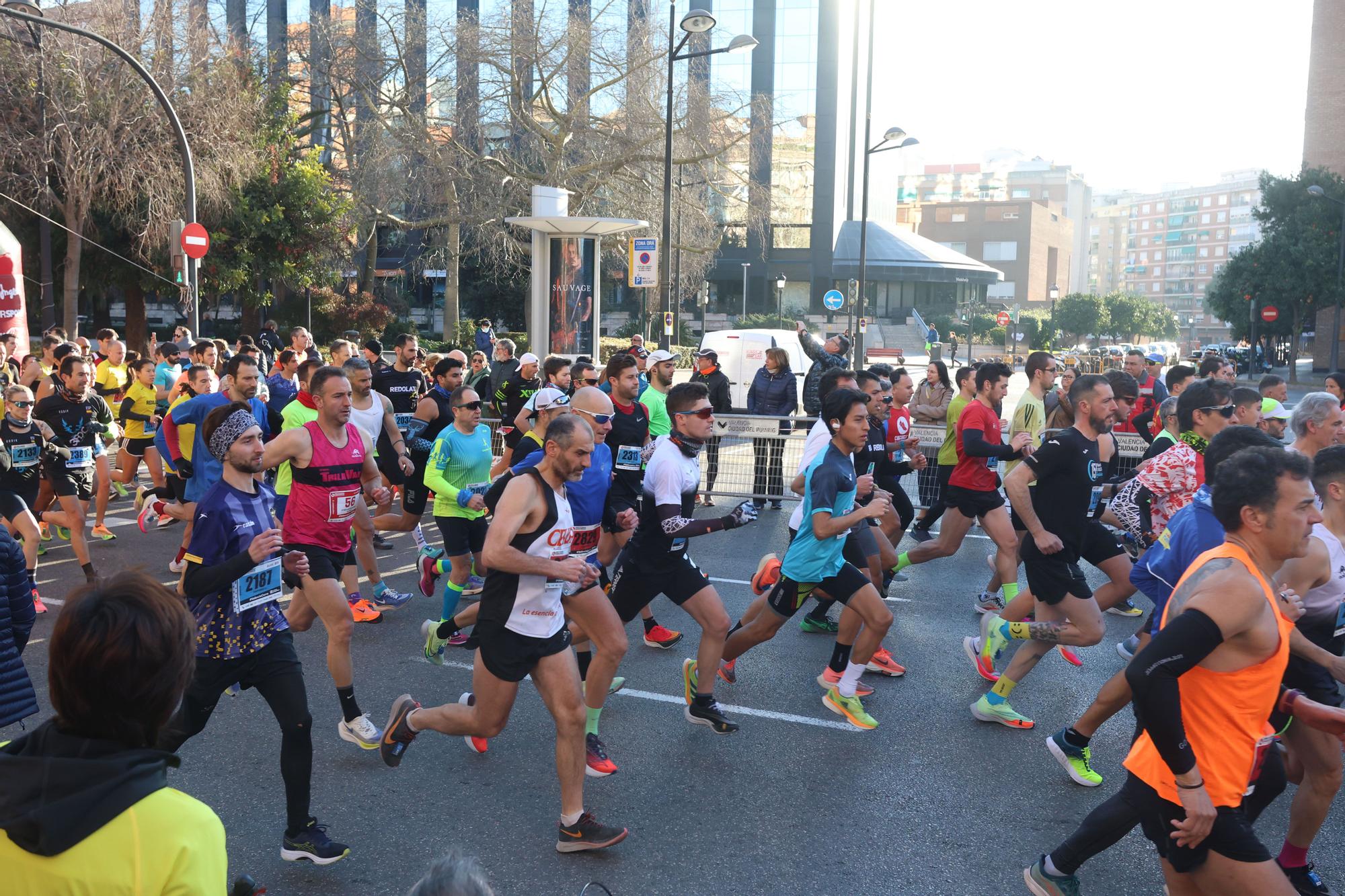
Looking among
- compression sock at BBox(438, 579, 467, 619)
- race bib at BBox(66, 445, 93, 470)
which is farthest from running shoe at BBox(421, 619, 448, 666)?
race bib at BBox(66, 445, 93, 470)

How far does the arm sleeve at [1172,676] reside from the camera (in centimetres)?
286

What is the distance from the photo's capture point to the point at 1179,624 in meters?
2.90

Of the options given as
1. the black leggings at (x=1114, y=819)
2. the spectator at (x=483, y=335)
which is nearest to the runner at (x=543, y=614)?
the black leggings at (x=1114, y=819)

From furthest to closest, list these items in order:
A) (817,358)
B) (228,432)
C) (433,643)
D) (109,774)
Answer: (817,358) → (433,643) → (228,432) → (109,774)

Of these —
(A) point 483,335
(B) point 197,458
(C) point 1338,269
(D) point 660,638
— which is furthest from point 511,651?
(C) point 1338,269

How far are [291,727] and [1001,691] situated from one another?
12.2ft

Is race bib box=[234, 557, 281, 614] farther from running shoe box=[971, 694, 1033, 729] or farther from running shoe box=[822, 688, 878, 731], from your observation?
running shoe box=[971, 694, 1033, 729]

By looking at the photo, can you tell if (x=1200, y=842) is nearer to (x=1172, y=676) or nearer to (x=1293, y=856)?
(x=1172, y=676)

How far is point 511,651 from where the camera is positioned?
430 centimetres

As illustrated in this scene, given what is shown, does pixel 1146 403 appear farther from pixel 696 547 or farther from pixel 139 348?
pixel 139 348

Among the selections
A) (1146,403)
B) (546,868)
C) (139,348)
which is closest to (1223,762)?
(546,868)

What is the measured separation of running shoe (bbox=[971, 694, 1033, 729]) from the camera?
576 cm

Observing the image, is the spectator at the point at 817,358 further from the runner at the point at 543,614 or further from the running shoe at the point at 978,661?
the runner at the point at 543,614

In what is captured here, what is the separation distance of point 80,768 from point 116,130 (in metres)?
25.6
